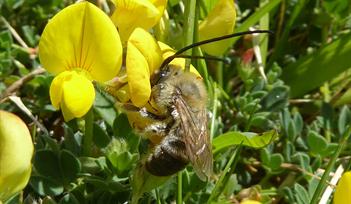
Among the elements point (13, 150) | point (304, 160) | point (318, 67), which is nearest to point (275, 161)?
point (304, 160)

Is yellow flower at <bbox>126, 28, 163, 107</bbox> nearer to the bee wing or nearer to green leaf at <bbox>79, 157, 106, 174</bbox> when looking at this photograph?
the bee wing

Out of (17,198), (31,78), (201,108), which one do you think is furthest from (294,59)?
(17,198)

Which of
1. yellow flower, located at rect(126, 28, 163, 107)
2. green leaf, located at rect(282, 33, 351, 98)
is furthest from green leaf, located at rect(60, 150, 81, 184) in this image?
green leaf, located at rect(282, 33, 351, 98)

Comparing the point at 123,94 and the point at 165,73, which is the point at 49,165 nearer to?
the point at 123,94

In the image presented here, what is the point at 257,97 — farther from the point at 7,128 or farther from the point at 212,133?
the point at 7,128

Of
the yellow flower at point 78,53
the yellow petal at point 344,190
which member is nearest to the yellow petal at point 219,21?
the yellow flower at point 78,53

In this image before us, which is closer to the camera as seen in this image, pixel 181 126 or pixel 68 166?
pixel 181 126

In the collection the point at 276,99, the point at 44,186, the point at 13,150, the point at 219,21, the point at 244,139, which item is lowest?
the point at 44,186

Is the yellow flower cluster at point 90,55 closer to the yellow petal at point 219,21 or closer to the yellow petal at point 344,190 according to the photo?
the yellow petal at point 219,21
